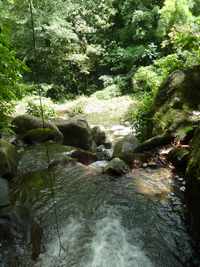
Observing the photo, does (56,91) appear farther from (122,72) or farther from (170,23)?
(170,23)

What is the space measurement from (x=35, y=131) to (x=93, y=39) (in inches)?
464

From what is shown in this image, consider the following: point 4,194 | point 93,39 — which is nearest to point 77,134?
point 4,194

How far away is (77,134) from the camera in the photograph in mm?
10133

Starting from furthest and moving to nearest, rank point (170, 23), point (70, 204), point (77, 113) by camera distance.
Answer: point (170, 23) → point (77, 113) → point (70, 204)

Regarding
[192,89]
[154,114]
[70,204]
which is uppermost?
[192,89]

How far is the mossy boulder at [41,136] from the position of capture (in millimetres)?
9328

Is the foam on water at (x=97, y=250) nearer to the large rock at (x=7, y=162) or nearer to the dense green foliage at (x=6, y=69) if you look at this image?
the dense green foliage at (x=6, y=69)

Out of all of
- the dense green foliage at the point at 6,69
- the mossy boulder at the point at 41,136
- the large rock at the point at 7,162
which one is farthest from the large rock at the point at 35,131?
the dense green foliage at the point at 6,69

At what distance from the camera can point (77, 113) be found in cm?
1537

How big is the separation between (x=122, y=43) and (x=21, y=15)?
584cm

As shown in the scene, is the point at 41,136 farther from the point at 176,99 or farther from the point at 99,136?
the point at 176,99

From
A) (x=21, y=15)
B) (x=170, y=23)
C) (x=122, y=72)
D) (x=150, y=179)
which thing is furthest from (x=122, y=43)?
(x=150, y=179)

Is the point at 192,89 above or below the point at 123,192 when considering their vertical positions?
above

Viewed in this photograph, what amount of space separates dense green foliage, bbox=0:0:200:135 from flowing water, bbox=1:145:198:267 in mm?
9721
